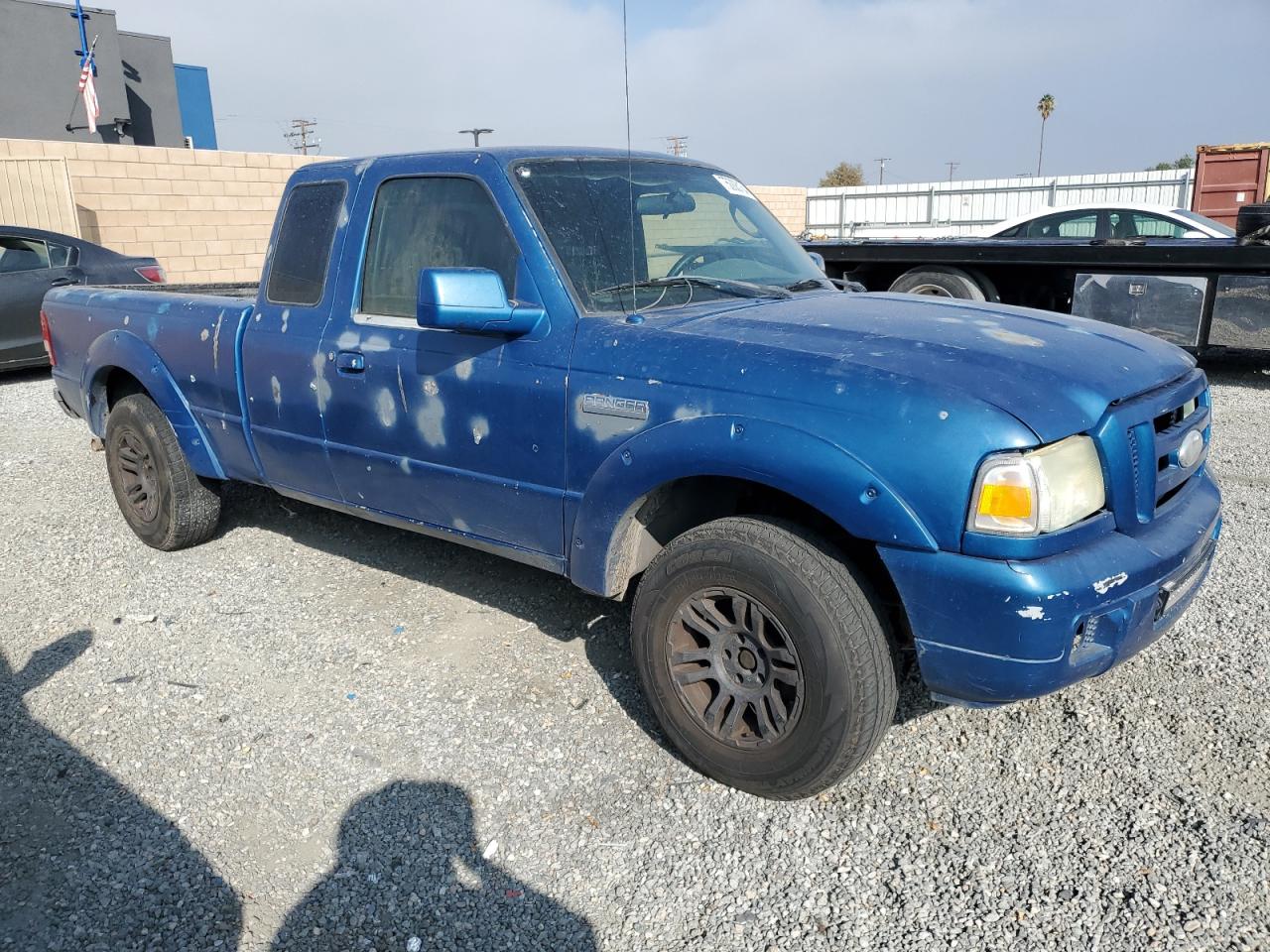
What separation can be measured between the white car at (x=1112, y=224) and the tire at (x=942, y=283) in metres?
1.99

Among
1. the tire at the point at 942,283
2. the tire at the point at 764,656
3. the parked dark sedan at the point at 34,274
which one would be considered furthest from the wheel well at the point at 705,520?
the parked dark sedan at the point at 34,274

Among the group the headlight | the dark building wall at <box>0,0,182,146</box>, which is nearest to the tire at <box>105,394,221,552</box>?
the headlight

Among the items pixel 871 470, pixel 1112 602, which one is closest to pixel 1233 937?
pixel 1112 602

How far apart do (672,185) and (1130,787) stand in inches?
106

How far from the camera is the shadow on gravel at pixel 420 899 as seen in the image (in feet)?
8.19

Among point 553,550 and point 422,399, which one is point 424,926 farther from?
point 422,399

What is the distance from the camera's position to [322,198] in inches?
163

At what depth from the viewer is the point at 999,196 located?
22.2 m

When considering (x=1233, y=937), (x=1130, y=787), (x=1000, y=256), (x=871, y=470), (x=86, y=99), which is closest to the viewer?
(x=1233, y=937)

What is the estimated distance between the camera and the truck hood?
2592 millimetres

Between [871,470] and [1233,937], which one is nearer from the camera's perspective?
[1233,937]

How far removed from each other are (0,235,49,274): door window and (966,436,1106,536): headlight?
10589mm

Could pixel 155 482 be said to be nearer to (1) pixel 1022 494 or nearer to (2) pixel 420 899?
(2) pixel 420 899

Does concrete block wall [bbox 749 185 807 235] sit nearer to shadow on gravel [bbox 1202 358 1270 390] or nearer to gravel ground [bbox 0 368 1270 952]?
shadow on gravel [bbox 1202 358 1270 390]
